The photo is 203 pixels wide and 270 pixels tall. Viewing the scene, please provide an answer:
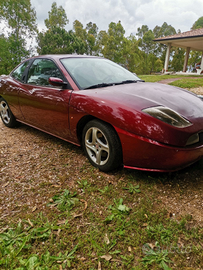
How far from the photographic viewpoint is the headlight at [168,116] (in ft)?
6.59

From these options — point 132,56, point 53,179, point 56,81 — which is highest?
point 132,56

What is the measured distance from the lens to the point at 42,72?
3350 millimetres

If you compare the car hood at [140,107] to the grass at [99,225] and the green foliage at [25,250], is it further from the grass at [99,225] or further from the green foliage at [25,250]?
the green foliage at [25,250]

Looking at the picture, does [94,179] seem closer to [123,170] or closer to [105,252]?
[123,170]

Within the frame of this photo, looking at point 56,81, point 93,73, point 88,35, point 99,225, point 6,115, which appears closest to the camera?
point 99,225

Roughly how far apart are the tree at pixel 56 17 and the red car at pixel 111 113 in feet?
168

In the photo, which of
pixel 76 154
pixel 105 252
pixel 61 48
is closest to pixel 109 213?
pixel 105 252

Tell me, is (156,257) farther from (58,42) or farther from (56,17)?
(56,17)

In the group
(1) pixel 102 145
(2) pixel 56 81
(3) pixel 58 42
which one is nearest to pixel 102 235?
(1) pixel 102 145

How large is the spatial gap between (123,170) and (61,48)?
1359 inches

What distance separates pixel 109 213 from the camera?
6.40ft

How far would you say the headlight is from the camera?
2010 mm

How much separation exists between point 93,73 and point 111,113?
108 cm

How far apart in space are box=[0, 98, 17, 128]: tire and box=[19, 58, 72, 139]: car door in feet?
2.30
